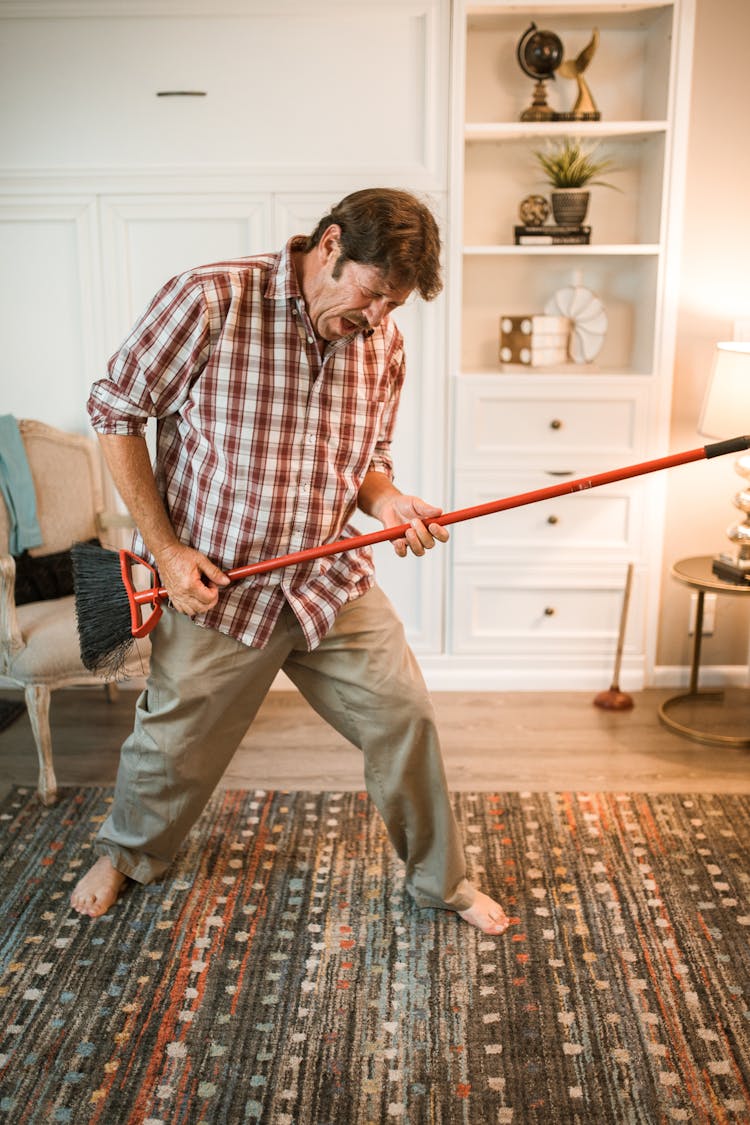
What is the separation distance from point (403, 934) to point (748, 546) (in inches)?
63.0

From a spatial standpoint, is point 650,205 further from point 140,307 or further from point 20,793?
point 20,793

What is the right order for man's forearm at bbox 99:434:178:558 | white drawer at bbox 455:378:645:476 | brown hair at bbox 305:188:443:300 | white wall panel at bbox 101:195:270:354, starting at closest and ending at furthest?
brown hair at bbox 305:188:443:300 < man's forearm at bbox 99:434:178:558 < white wall panel at bbox 101:195:270:354 < white drawer at bbox 455:378:645:476

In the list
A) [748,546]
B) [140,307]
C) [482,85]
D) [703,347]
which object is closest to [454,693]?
[748,546]

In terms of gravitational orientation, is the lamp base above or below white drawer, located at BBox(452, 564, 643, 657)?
above

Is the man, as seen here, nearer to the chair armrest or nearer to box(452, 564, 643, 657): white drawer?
the chair armrest

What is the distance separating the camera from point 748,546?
3.06m

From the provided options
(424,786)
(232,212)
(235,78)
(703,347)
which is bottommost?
(424,786)

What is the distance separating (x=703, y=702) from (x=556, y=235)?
1.52m

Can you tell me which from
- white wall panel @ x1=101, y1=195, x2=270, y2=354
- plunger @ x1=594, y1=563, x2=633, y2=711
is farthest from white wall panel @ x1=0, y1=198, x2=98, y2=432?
plunger @ x1=594, y1=563, x2=633, y2=711

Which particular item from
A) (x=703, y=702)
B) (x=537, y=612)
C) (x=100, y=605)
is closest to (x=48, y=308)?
(x=100, y=605)

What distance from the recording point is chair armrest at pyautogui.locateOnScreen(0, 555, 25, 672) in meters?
2.63

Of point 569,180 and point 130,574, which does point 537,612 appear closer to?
point 569,180

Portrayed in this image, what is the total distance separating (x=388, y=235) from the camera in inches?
67.3

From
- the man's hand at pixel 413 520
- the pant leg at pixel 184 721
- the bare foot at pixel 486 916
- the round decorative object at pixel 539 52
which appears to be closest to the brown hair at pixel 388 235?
the man's hand at pixel 413 520
